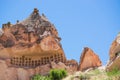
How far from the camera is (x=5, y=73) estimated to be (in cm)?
3103

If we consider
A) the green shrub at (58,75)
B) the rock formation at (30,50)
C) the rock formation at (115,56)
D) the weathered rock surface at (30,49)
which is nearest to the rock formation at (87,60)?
the rock formation at (30,50)

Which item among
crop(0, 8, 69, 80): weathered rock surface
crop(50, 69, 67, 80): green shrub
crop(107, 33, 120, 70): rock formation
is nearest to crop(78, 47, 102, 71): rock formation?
crop(0, 8, 69, 80): weathered rock surface

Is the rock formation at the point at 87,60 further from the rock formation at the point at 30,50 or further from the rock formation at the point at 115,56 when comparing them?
the rock formation at the point at 115,56

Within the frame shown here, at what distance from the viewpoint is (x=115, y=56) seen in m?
21.8

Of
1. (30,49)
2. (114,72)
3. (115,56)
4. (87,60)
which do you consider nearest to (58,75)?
(115,56)

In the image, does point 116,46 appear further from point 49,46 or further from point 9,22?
point 9,22

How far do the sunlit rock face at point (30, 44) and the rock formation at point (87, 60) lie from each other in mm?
2156

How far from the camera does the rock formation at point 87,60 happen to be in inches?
1307

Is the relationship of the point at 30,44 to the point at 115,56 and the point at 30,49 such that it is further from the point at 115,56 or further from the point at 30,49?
the point at 115,56

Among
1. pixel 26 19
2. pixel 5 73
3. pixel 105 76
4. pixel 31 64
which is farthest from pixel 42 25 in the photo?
pixel 105 76

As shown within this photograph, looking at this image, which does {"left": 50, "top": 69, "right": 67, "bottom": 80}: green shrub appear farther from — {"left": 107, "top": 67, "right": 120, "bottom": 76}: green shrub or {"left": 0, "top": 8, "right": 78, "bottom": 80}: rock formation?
{"left": 0, "top": 8, "right": 78, "bottom": 80}: rock formation

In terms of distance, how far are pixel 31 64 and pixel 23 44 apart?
2.20m

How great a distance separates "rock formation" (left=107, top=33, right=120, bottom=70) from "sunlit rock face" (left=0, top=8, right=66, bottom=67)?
40.2 feet

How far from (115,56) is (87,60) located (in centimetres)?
1151
